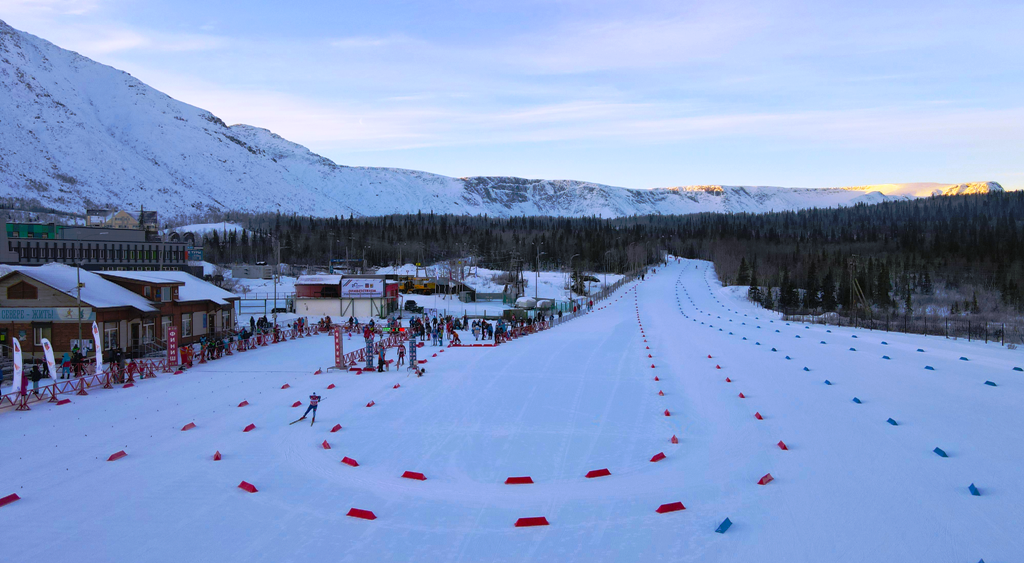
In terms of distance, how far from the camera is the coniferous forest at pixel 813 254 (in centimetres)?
8419

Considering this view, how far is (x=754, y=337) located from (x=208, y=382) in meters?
28.4

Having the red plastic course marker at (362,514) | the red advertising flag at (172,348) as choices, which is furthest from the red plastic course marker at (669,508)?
the red advertising flag at (172,348)

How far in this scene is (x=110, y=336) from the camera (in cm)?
2791

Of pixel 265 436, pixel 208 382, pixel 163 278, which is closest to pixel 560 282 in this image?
pixel 163 278

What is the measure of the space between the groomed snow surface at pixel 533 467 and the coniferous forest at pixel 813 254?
54235mm

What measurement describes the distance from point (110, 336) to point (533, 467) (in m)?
24.5

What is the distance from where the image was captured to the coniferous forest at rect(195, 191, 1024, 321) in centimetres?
8419

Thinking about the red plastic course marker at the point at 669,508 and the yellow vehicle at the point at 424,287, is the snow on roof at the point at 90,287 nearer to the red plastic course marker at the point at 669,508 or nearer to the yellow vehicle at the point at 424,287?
the red plastic course marker at the point at 669,508

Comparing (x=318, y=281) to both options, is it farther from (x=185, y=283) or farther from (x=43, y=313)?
(x=43, y=313)

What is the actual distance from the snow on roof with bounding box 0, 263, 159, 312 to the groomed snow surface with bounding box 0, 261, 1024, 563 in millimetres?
7744

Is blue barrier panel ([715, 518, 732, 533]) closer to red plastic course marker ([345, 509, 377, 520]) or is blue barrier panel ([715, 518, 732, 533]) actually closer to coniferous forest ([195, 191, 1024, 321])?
red plastic course marker ([345, 509, 377, 520])

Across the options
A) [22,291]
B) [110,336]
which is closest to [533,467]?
[110,336]

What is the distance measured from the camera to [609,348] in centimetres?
3061

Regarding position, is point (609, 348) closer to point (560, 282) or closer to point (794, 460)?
point (794, 460)
